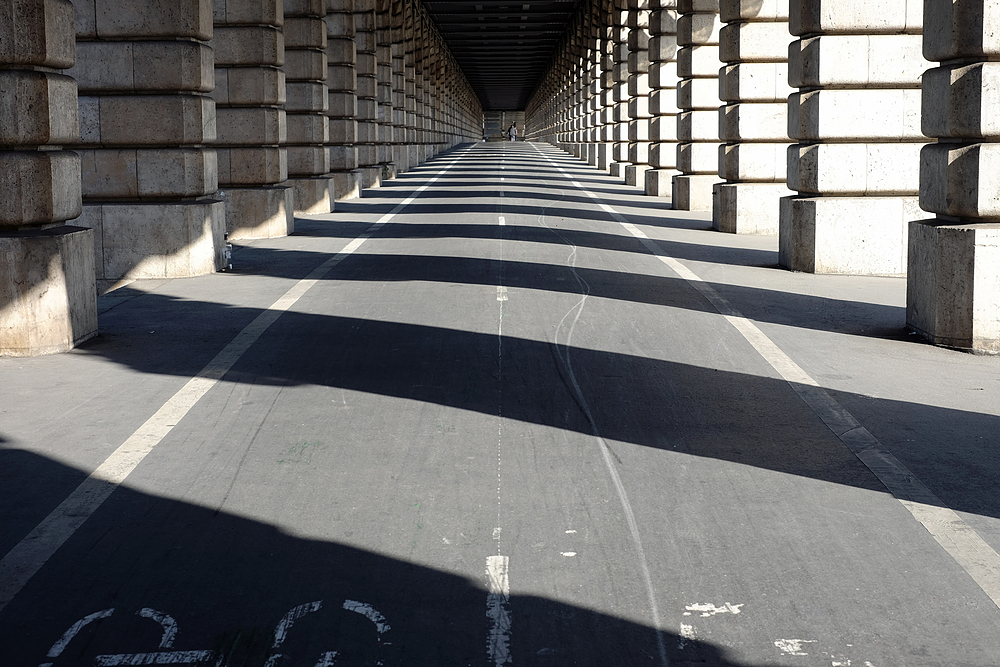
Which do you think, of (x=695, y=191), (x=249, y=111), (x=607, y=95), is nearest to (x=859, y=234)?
(x=249, y=111)

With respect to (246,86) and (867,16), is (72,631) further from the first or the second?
(246,86)

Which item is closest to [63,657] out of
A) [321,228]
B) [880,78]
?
[880,78]

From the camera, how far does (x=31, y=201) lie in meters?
7.99

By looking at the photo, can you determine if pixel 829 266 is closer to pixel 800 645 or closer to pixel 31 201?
pixel 31 201

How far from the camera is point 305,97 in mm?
20891

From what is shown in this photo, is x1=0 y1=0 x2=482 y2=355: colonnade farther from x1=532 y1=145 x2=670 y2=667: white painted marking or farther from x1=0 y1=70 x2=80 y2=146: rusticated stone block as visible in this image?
x1=532 y1=145 x2=670 y2=667: white painted marking

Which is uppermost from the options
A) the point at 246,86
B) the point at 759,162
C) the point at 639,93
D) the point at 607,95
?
the point at 607,95

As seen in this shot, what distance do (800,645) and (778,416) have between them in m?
2.78

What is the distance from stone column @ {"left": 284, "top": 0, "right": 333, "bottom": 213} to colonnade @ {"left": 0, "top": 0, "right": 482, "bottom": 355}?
27 millimetres

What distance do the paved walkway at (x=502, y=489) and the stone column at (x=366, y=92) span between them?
2276cm

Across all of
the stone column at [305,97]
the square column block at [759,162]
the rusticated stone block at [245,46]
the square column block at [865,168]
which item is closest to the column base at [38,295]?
the square column block at [865,168]

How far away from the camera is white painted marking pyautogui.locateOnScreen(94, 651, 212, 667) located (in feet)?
10.6

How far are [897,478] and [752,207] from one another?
12321 mm

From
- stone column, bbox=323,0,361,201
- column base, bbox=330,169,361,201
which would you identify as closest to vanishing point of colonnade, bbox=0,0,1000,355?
column base, bbox=330,169,361,201
